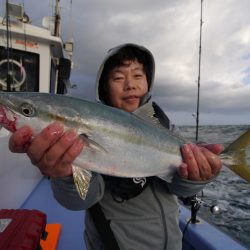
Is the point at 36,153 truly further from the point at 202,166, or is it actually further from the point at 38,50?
the point at 38,50

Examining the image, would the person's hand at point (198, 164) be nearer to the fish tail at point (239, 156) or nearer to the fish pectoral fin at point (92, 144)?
the fish tail at point (239, 156)

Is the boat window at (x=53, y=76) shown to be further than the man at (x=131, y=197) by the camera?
Yes

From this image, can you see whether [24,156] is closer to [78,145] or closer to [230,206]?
[78,145]

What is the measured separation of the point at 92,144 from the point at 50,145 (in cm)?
27

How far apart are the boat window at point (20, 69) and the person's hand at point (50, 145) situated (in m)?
4.69

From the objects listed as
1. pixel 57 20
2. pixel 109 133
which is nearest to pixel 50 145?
pixel 109 133

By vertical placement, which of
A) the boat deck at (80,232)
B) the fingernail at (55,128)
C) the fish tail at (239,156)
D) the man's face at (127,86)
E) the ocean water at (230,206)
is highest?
the man's face at (127,86)

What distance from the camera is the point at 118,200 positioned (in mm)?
2109

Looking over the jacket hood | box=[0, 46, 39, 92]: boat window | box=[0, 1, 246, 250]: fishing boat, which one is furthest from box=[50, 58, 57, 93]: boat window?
the jacket hood

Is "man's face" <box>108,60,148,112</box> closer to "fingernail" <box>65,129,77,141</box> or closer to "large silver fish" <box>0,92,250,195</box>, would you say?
"large silver fish" <box>0,92,250,195</box>

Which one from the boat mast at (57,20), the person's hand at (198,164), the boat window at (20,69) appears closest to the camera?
the person's hand at (198,164)

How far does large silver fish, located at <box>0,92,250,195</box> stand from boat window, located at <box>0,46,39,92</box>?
15.2 ft

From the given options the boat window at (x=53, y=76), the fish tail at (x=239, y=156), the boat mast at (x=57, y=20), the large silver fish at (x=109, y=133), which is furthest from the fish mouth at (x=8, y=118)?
the boat mast at (x=57, y=20)

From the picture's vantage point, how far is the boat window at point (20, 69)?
6197mm
